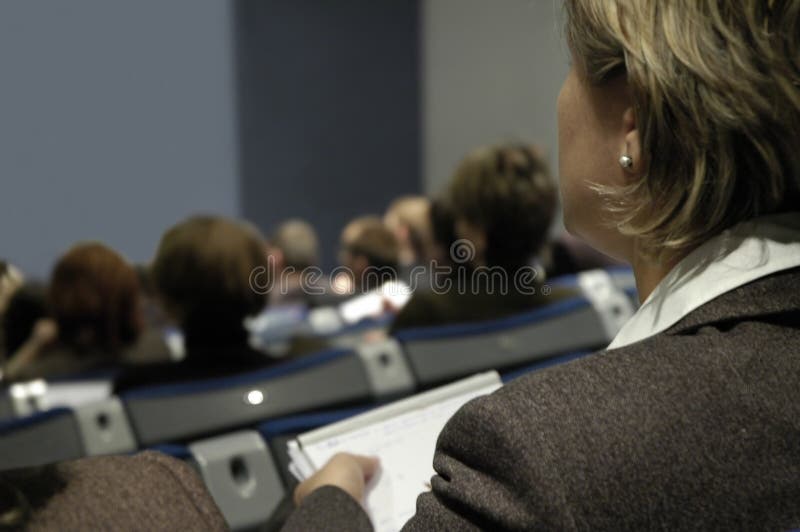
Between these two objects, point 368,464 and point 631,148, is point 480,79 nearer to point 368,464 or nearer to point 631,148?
point 368,464

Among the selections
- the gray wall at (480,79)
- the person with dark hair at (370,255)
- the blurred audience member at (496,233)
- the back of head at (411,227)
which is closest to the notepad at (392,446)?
the blurred audience member at (496,233)

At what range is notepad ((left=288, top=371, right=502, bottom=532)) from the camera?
3.36 ft

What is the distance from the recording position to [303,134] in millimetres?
5684

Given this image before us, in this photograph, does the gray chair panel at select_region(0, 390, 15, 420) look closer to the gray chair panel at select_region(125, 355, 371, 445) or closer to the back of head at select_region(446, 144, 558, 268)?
the gray chair panel at select_region(125, 355, 371, 445)

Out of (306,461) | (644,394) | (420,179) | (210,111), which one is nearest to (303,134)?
(420,179)

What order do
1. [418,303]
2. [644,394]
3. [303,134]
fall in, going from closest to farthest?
[644,394] → [418,303] → [303,134]

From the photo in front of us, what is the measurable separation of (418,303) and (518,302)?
0.92ft

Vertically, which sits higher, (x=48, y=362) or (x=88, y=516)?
(x=88, y=516)

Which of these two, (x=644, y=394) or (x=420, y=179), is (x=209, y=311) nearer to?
(x=644, y=394)

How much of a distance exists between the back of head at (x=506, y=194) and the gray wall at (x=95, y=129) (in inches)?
27.9

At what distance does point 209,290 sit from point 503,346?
70 cm

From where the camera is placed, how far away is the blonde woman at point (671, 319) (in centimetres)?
68

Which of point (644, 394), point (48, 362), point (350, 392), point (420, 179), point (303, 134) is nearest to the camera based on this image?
point (644, 394)

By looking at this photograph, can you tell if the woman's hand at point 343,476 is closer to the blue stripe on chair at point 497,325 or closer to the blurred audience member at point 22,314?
the blue stripe on chair at point 497,325
